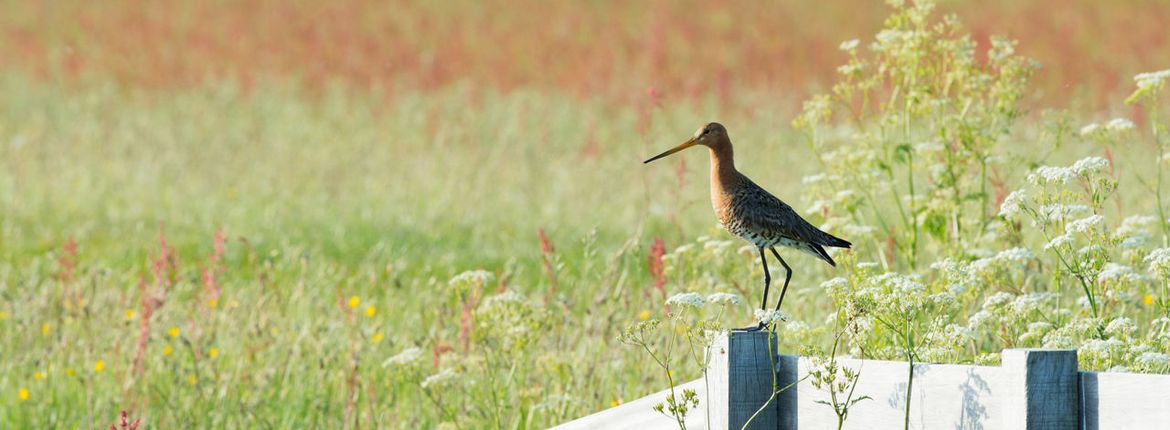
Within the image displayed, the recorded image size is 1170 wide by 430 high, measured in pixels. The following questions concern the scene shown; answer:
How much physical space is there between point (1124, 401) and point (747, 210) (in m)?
1.74

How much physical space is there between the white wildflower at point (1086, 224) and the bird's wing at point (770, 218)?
2.54ft

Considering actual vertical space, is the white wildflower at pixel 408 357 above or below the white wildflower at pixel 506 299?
below

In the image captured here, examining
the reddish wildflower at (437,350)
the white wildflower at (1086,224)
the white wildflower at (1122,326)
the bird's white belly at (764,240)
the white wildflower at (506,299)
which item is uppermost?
the bird's white belly at (764,240)

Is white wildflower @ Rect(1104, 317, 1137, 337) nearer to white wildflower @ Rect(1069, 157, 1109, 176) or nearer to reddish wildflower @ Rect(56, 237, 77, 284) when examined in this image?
white wildflower @ Rect(1069, 157, 1109, 176)

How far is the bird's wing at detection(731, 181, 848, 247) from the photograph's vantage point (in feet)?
15.3

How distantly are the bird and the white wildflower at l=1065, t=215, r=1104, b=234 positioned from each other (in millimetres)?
762

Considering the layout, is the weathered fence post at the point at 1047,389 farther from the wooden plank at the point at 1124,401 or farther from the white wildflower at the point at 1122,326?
the white wildflower at the point at 1122,326

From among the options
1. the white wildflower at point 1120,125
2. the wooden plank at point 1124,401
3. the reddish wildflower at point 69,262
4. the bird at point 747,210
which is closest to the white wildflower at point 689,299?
the bird at point 747,210

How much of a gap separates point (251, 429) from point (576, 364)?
4.67ft

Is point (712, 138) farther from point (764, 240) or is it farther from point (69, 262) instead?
point (69, 262)

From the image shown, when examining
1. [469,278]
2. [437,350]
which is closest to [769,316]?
[469,278]

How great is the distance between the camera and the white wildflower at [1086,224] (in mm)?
4044

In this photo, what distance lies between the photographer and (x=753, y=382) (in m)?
3.91

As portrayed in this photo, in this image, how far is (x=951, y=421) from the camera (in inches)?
137
